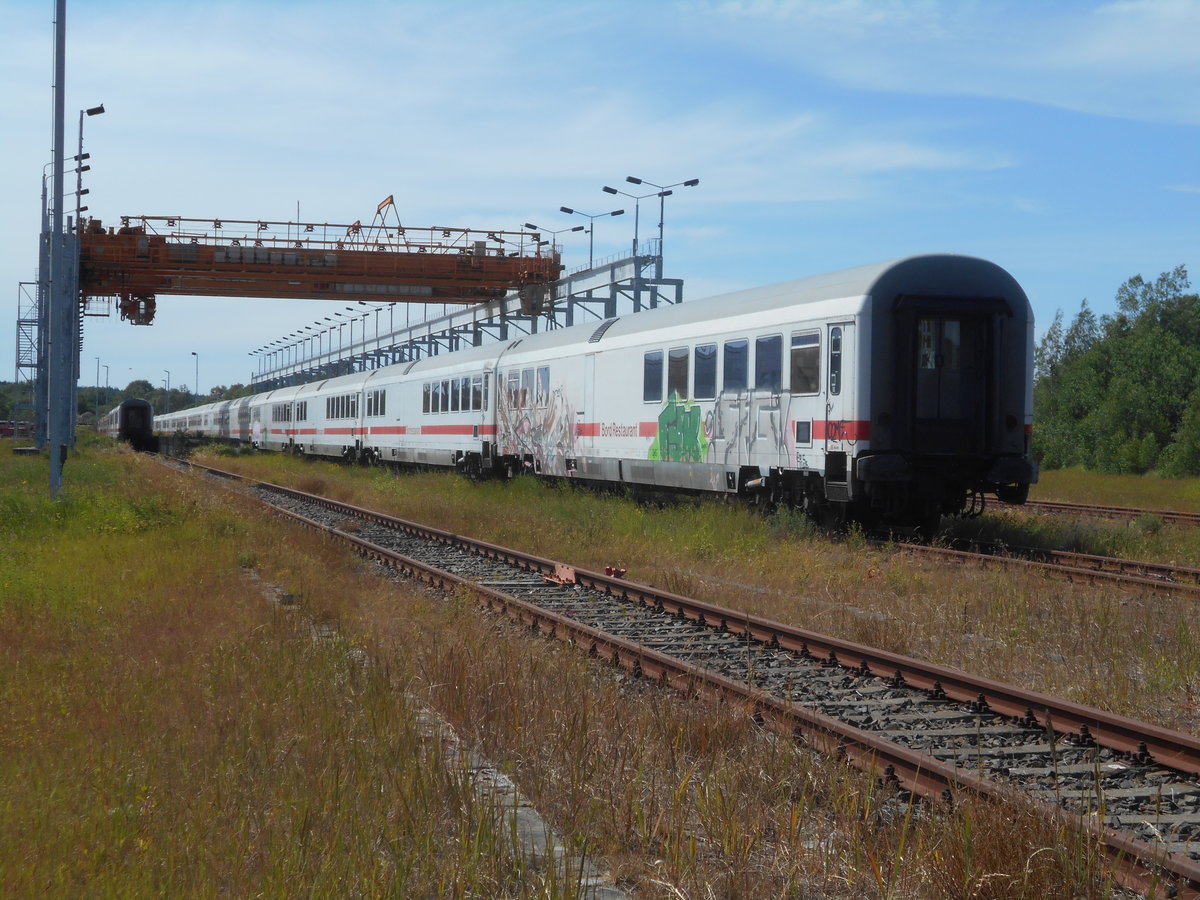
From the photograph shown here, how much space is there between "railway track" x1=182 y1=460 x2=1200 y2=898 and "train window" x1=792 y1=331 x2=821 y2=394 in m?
4.81

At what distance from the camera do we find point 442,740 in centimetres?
576

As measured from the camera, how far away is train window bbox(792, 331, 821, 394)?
15.2m

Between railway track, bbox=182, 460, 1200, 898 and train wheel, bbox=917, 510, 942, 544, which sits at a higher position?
train wheel, bbox=917, 510, 942, 544

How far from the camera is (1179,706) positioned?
7242 millimetres

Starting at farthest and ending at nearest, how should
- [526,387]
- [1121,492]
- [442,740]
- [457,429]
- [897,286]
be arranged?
[1121,492] → [457,429] → [526,387] → [897,286] → [442,740]

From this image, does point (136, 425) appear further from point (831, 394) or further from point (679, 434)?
point (831, 394)

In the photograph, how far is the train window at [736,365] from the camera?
54.8 feet

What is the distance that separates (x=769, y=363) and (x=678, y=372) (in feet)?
8.20

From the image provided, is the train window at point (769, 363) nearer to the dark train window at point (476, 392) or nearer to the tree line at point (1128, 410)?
the dark train window at point (476, 392)

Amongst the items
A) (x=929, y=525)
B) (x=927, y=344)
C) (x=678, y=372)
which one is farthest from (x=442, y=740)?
(x=678, y=372)

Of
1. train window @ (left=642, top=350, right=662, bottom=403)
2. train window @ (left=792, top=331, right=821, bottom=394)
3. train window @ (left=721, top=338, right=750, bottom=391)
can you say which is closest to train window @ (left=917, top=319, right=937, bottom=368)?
train window @ (left=792, top=331, right=821, bottom=394)

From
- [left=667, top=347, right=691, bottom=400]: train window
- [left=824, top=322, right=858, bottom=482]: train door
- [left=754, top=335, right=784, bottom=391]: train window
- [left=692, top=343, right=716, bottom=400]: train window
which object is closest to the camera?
[left=824, top=322, right=858, bottom=482]: train door

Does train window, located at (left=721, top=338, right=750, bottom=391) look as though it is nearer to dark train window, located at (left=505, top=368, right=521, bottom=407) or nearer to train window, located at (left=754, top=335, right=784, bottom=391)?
train window, located at (left=754, top=335, right=784, bottom=391)

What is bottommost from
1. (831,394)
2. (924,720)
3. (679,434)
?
(924,720)
